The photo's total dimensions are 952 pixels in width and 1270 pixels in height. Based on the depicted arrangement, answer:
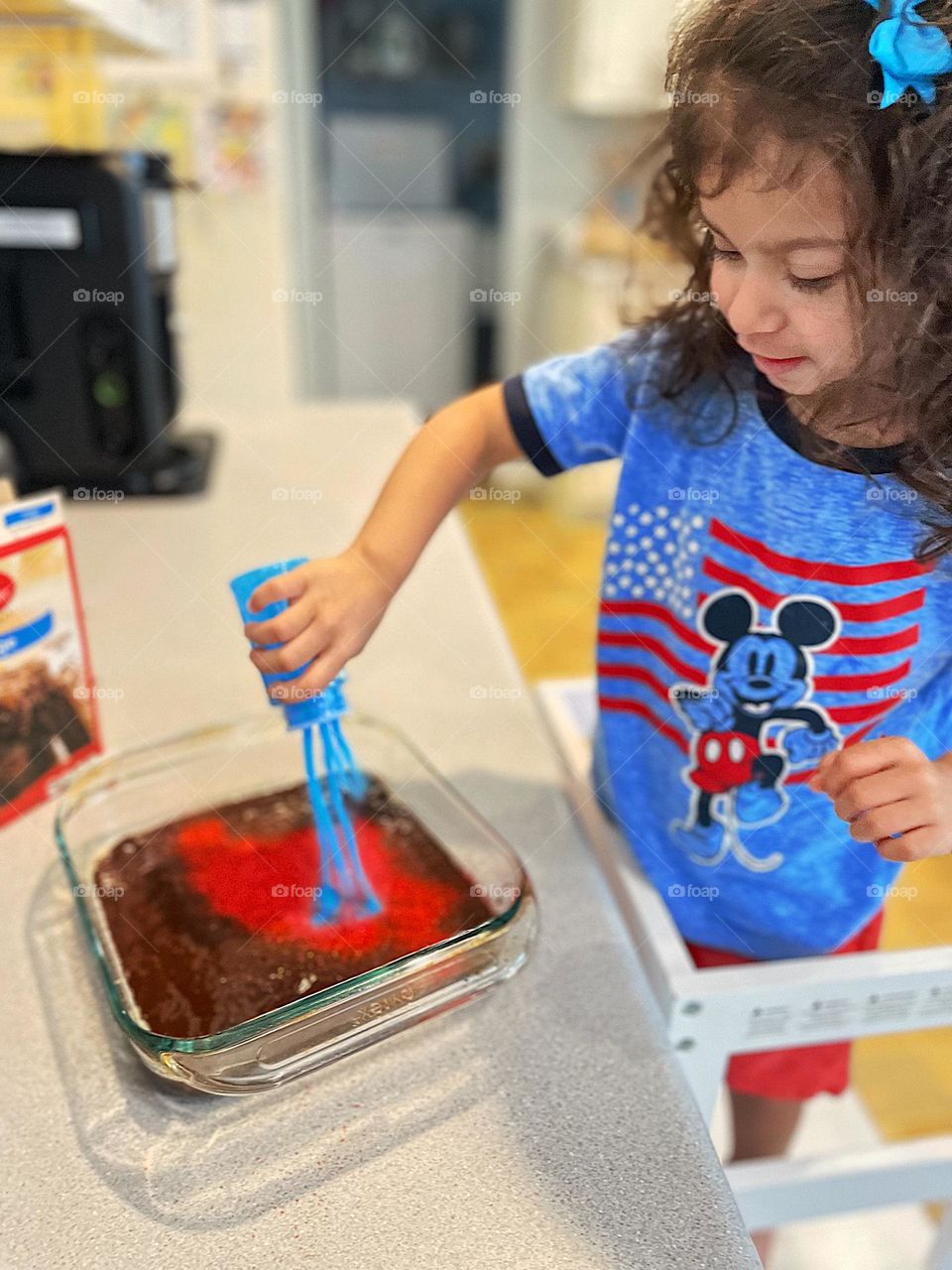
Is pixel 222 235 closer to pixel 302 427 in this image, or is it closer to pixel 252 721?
pixel 302 427

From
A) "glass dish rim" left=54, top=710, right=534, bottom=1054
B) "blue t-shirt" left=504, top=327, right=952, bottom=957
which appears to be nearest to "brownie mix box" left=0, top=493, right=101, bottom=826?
"glass dish rim" left=54, top=710, right=534, bottom=1054

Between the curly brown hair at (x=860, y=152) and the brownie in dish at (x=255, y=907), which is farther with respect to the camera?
the brownie in dish at (x=255, y=907)

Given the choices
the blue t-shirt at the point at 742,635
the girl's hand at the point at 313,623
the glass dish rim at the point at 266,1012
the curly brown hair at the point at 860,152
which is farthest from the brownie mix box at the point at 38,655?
the curly brown hair at the point at 860,152

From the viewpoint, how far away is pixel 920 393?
400mm

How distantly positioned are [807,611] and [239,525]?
2.21ft

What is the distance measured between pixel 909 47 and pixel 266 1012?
465mm

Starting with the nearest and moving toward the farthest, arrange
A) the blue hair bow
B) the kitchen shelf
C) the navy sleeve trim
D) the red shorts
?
the blue hair bow
the navy sleeve trim
the red shorts
the kitchen shelf

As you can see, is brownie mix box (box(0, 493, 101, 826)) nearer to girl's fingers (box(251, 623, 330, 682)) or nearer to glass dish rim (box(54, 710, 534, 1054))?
glass dish rim (box(54, 710, 534, 1054))

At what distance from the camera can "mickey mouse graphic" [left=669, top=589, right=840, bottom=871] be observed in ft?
1.67

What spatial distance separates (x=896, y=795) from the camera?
403 mm

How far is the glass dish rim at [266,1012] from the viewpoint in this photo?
1.33ft

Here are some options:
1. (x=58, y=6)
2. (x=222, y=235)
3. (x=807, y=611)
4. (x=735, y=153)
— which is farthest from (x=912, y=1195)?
(x=222, y=235)

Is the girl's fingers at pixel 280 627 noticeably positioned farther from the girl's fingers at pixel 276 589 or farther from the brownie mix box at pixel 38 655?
the brownie mix box at pixel 38 655

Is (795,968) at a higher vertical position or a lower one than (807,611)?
lower
